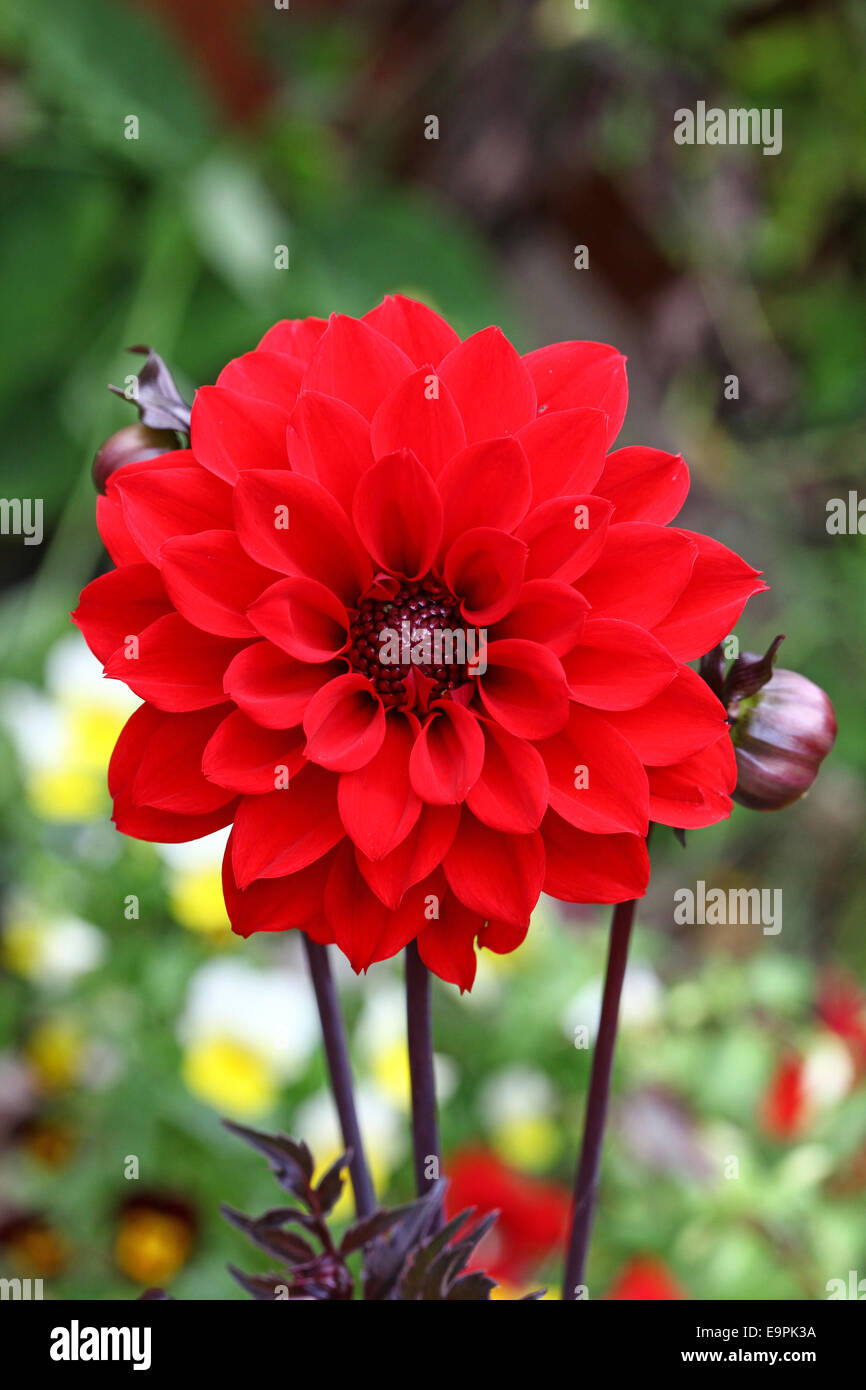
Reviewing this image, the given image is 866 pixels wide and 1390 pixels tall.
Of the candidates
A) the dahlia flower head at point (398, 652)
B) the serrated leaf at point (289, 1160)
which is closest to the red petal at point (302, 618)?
the dahlia flower head at point (398, 652)

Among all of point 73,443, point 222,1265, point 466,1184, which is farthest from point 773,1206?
point 73,443

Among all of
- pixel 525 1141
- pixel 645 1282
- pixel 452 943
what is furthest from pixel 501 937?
pixel 525 1141

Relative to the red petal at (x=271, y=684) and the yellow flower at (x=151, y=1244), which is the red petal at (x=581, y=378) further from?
the yellow flower at (x=151, y=1244)

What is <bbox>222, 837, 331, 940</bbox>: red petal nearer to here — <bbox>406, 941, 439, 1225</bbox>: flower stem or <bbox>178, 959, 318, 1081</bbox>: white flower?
<bbox>406, 941, 439, 1225</bbox>: flower stem

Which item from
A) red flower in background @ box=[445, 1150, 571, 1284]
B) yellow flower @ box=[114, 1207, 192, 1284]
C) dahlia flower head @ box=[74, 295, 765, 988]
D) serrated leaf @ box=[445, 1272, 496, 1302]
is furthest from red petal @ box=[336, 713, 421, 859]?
yellow flower @ box=[114, 1207, 192, 1284]

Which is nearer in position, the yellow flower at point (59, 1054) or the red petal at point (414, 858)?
the red petal at point (414, 858)

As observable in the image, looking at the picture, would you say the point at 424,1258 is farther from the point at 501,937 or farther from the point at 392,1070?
the point at 392,1070

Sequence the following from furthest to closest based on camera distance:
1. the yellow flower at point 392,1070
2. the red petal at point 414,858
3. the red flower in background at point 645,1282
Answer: the yellow flower at point 392,1070, the red flower in background at point 645,1282, the red petal at point 414,858

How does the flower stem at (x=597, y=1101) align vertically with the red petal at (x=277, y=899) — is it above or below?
below
